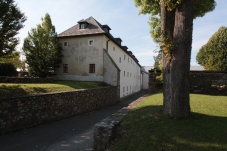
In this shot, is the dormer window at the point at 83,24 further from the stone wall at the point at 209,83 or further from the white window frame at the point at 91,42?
the stone wall at the point at 209,83

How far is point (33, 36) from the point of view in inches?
898

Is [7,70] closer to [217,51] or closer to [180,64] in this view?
[180,64]

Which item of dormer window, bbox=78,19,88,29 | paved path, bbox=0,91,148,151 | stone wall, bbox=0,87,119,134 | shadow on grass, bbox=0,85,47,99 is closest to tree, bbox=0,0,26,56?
shadow on grass, bbox=0,85,47,99

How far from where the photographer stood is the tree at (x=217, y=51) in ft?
130

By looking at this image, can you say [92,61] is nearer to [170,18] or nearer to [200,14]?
[200,14]

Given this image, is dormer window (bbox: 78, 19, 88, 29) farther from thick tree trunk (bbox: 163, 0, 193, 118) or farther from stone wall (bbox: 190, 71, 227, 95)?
thick tree trunk (bbox: 163, 0, 193, 118)

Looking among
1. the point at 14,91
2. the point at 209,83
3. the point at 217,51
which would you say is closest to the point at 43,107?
the point at 14,91

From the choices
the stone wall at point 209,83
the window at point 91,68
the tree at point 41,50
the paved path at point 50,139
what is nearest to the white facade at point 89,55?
the window at point 91,68

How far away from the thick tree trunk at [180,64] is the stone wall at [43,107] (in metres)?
7.42

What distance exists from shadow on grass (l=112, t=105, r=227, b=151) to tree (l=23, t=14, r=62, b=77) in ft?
58.2

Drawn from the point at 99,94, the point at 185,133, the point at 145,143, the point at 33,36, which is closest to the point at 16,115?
the point at 145,143

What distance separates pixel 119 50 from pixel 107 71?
6856 millimetres

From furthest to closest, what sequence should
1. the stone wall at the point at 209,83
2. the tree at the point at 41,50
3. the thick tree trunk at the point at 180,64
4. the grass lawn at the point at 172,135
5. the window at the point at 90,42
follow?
the window at the point at 90,42 < the tree at the point at 41,50 < the stone wall at the point at 209,83 < the thick tree trunk at the point at 180,64 < the grass lawn at the point at 172,135

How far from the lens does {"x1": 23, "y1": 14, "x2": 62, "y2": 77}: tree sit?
22.6 m
